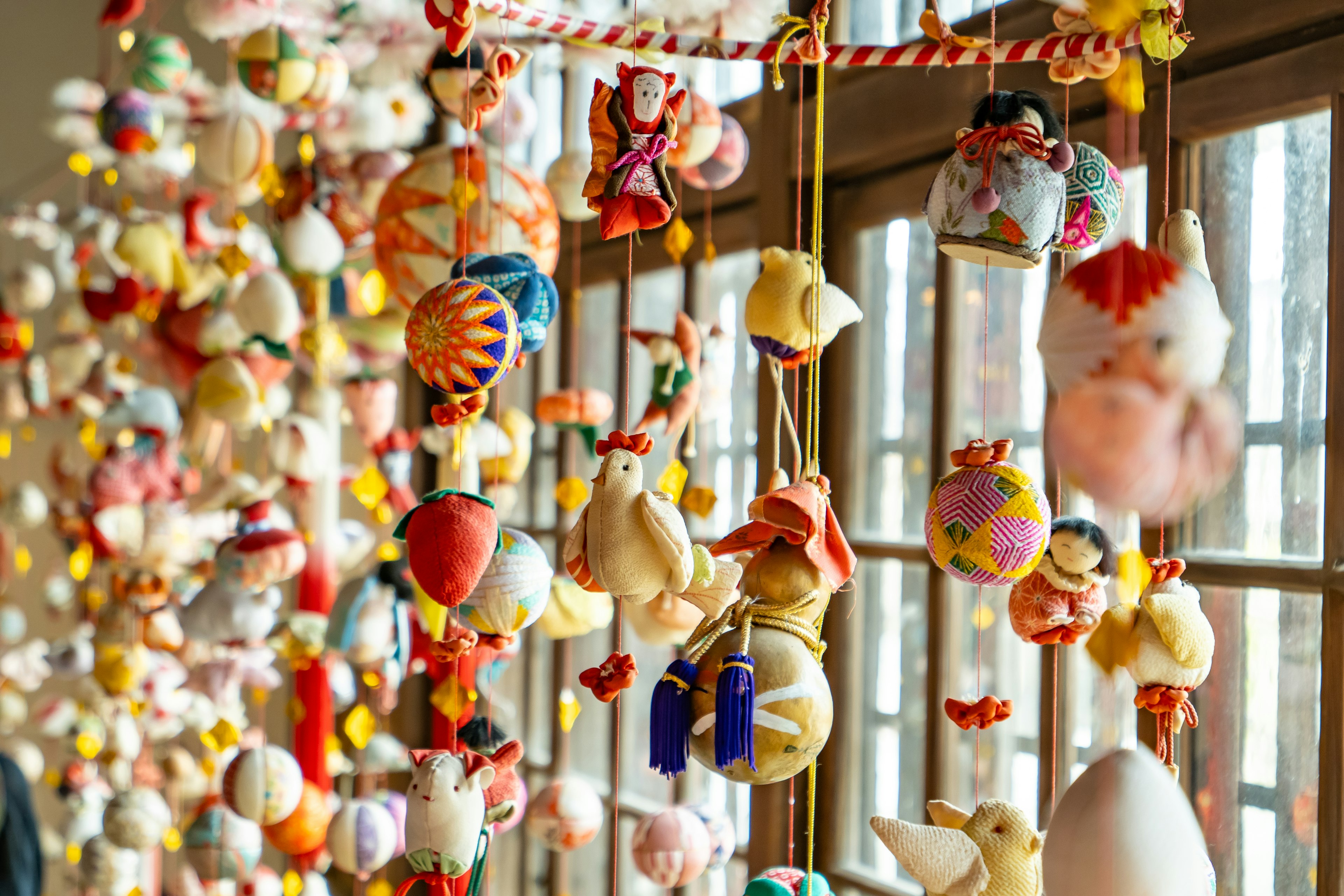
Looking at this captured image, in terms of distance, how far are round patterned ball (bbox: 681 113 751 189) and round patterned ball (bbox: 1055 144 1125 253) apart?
0.44 metres

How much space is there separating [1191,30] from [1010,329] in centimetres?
35

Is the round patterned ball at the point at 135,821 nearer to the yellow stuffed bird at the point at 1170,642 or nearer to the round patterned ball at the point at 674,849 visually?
the round patterned ball at the point at 674,849

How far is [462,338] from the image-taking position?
2.40ft

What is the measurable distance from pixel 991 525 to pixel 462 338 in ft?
1.10

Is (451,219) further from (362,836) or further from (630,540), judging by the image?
(362,836)

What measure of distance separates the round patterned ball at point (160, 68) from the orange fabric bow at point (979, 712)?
4.07 feet

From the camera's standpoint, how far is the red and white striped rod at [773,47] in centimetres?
74

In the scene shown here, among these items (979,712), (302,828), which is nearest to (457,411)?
(979,712)

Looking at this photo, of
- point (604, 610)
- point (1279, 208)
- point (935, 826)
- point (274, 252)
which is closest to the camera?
point (935, 826)

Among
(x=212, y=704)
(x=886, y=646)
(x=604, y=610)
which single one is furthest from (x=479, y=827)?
(x=212, y=704)

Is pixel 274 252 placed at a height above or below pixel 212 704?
above

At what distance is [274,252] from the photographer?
5.22 ft

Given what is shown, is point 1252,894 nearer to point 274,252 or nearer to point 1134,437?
point 1134,437

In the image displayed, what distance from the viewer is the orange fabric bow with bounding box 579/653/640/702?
72 cm
